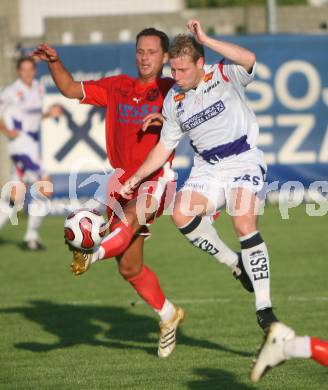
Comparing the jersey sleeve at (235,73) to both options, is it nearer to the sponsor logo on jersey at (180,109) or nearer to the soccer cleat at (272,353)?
the sponsor logo on jersey at (180,109)

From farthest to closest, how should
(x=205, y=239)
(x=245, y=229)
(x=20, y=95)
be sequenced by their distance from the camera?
(x=20, y=95) → (x=205, y=239) → (x=245, y=229)

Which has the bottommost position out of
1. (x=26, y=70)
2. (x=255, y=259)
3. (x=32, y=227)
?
(x=32, y=227)

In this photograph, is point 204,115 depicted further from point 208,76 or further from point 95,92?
point 95,92

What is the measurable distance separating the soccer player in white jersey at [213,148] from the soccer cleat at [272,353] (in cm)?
125

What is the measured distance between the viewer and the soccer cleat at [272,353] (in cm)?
599

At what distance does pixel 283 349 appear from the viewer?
5969 millimetres

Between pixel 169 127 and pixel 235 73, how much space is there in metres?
0.67

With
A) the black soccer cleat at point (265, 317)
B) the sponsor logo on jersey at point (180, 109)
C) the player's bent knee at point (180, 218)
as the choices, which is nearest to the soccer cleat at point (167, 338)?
the player's bent knee at point (180, 218)

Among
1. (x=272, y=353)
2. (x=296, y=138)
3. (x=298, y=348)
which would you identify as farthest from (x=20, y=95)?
(x=298, y=348)

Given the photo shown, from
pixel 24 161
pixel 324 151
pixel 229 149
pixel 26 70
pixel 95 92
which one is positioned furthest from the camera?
pixel 324 151

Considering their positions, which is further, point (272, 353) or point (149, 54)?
point (149, 54)

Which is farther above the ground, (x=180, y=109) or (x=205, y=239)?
(x=180, y=109)

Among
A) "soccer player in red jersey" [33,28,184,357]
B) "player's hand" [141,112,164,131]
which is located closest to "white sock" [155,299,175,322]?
"soccer player in red jersey" [33,28,184,357]

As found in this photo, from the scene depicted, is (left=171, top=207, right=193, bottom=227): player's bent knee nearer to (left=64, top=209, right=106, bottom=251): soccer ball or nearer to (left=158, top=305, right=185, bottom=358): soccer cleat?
(left=64, top=209, right=106, bottom=251): soccer ball
